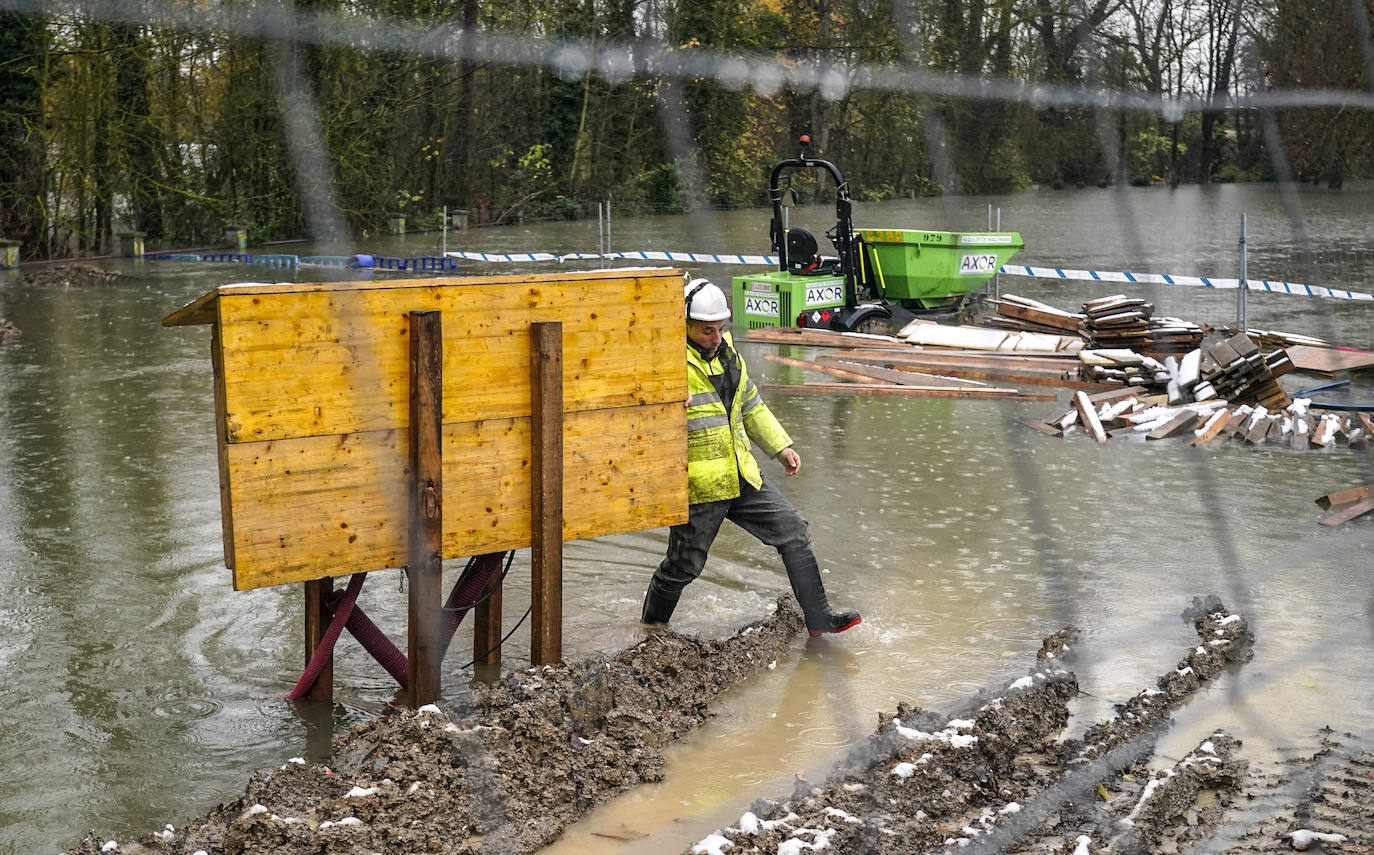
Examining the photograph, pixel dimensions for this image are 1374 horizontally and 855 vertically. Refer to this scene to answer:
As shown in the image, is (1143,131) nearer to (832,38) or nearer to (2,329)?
(832,38)

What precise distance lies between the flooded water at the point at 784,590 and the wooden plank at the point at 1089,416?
151 mm

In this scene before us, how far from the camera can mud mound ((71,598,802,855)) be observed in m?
3.80

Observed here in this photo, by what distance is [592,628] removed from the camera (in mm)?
6066

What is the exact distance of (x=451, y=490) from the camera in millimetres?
4617

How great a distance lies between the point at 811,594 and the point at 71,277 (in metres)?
18.6

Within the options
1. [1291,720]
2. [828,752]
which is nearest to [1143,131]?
[1291,720]

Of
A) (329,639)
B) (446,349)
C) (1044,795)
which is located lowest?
(1044,795)

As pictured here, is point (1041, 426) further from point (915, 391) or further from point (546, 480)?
point (546, 480)

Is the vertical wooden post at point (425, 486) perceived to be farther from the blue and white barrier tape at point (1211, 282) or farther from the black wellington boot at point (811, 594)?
the blue and white barrier tape at point (1211, 282)

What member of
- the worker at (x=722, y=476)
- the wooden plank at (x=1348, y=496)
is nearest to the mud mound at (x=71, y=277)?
the worker at (x=722, y=476)

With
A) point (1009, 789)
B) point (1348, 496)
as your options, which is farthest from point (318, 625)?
point (1348, 496)

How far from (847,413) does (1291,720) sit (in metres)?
6.52

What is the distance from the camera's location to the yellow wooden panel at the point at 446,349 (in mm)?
4191

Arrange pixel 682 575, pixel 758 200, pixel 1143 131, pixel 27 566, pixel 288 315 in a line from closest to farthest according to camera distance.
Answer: pixel 288 315, pixel 1143 131, pixel 682 575, pixel 27 566, pixel 758 200
